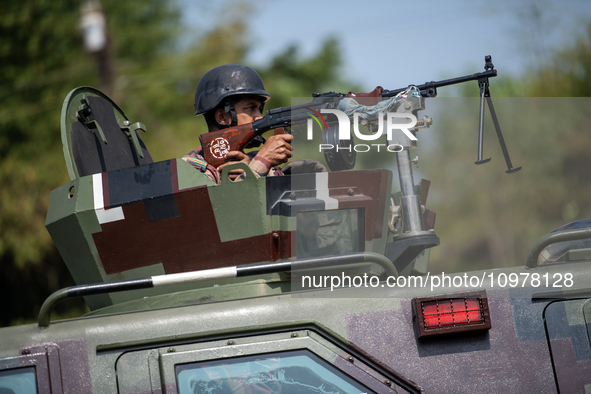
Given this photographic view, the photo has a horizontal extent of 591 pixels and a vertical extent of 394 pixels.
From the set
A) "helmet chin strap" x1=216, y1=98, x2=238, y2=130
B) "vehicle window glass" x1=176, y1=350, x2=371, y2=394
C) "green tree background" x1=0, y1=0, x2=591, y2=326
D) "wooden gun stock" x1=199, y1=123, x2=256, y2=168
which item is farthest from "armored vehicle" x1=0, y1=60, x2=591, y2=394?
"green tree background" x1=0, y1=0, x2=591, y2=326

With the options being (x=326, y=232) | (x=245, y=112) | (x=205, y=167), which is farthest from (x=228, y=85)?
(x=326, y=232)

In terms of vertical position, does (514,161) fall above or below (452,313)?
above

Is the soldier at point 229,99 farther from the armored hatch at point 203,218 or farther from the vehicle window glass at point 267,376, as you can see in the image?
the vehicle window glass at point 267,376

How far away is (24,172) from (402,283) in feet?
31.6

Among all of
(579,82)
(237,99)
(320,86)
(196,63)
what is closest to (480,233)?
(579,82)

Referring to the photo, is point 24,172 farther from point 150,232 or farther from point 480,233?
point 480,233

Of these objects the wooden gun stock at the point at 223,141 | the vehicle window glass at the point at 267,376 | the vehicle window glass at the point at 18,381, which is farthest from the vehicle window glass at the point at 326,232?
the vehicle window glass at the point at 18,381

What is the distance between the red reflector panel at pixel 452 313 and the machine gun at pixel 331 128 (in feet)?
2.66

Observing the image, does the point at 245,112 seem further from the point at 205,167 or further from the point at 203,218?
the point at 203,218

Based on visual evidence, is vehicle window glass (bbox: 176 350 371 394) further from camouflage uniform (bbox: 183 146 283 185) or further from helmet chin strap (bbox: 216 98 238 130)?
helmet chin strap (bbox: 216 98 238 130)

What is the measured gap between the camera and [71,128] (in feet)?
10.6

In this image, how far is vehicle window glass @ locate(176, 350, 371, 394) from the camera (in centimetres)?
223

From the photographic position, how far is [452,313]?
Answer: 2324 millimetres

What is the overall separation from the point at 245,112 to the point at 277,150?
1.79 ft
